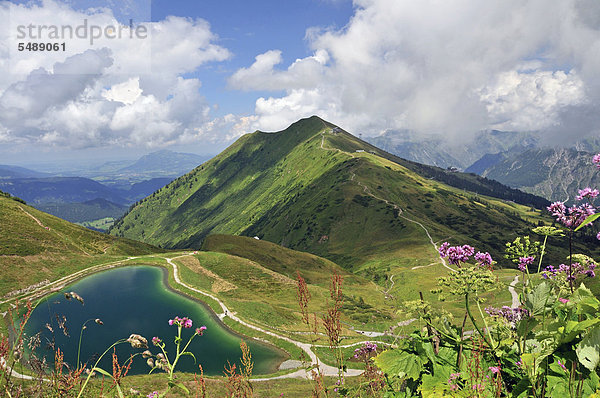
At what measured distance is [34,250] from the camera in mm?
67750

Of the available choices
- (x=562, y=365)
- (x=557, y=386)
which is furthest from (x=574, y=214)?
(x=557, y=386)

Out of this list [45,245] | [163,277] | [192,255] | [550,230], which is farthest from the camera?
[192,255]

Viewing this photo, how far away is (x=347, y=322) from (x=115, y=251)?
7973 centimetres

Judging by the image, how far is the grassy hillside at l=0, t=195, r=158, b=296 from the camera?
5849 cm

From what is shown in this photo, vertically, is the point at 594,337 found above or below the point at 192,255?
above

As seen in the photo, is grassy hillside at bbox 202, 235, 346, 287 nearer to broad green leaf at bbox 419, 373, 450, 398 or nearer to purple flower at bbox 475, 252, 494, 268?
purple flower at bbox 475, 252, 494, 268

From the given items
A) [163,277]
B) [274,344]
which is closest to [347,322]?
[274,344]

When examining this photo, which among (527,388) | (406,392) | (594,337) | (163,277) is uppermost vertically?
(594,337)

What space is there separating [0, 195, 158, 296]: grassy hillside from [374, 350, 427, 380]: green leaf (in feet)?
236

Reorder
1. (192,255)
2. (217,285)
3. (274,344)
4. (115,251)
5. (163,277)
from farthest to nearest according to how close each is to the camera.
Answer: (115,251) → (192,255) → (217,285) → (163,277) → (274,344)

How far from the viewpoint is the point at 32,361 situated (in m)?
5.43

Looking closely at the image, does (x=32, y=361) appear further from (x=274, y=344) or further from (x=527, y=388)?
(x=274, y=344)

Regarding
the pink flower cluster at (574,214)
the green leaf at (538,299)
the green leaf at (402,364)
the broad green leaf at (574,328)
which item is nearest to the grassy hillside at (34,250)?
the green leaf at (402,364)

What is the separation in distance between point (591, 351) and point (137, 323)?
5268 cm
